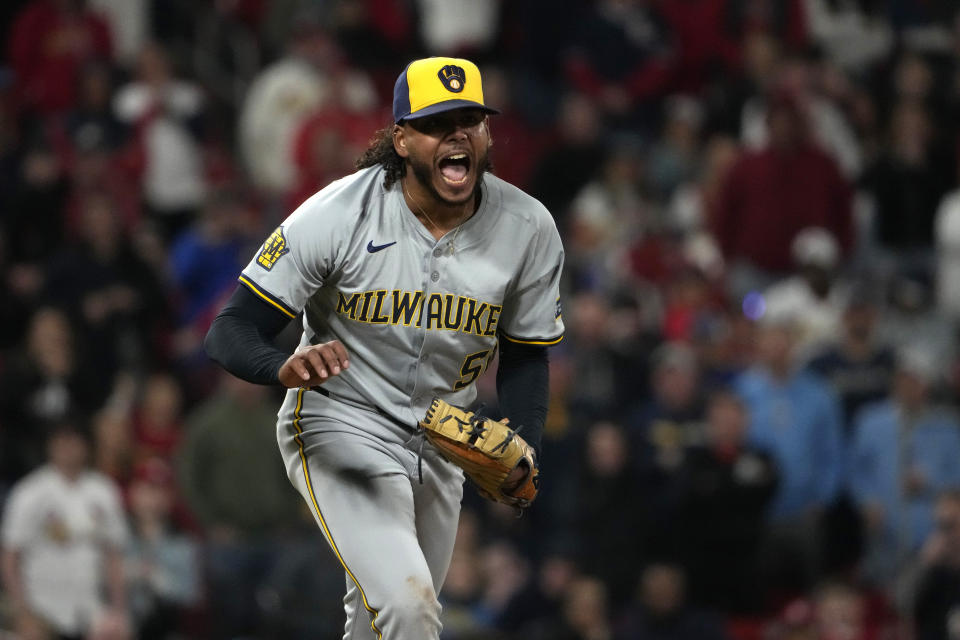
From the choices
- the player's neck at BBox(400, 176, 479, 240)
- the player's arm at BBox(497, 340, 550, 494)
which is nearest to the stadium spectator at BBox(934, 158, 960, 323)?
the player's arm at BBox(497, 340, 550, 494)

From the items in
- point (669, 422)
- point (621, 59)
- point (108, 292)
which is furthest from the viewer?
point (621, 59)

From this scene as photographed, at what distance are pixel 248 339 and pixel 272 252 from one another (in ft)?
0.95

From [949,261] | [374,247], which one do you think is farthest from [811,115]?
[374,247]

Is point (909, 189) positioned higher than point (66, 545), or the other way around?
point (909, 189)

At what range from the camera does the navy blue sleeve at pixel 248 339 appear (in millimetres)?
4645

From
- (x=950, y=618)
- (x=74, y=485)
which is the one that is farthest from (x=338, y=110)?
(x=950, y=618)

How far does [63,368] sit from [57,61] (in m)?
3.47

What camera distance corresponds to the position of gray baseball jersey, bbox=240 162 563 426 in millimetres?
4898

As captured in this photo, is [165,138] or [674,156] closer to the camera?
[165,138]

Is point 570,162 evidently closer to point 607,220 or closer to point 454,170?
point 607,220

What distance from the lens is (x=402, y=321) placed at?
5.01m

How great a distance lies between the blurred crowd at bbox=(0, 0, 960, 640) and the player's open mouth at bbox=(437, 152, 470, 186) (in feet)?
15.4

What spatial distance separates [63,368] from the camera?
33.7 ft

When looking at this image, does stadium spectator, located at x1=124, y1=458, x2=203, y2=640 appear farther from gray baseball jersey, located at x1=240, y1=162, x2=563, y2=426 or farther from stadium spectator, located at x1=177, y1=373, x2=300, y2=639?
gray baseball jersey, located at x1=240, y1=162, x2=563, y2=426
